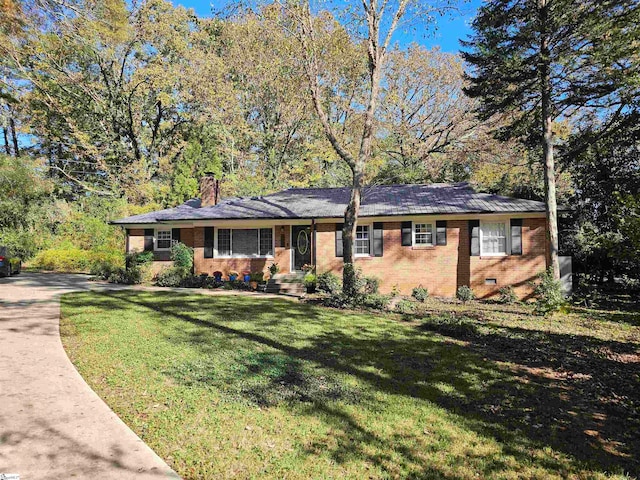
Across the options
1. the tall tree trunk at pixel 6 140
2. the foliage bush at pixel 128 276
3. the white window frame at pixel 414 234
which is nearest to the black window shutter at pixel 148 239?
the foliage bush at pixel 128 276

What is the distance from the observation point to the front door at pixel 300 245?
54.6 ft

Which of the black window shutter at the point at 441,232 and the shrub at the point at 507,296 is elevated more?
the black window shutter at the point at 441,232

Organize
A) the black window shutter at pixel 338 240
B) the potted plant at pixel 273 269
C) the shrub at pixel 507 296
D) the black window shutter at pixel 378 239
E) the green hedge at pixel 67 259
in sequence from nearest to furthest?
the shrub at pixel 507 296, the black window shutter at pixel 378 239, the black window shutter at pixel 338 240, the potted plant at pixel 273 269, the green hedge at pixel 67 259

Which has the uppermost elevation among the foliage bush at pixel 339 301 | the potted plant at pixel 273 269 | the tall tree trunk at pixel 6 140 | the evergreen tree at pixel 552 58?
the tall tree trunk at pixel 6 140

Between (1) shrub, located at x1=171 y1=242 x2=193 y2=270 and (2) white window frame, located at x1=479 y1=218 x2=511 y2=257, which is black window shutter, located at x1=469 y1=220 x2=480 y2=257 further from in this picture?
(1) shrub, located at x1=171 y1=242 x2=193 y2=270

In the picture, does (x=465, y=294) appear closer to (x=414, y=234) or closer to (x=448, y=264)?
(x=448, y=264)

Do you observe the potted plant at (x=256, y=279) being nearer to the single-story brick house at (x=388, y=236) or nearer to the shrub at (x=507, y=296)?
the single-story brick house at (x=388, y=236)

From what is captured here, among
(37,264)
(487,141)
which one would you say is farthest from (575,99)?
(37,264)

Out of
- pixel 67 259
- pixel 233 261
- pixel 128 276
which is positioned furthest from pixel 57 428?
pixel 67 259

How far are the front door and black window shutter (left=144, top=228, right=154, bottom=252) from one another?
286 inches

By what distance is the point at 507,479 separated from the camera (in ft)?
10.2

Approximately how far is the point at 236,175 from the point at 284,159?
468cm

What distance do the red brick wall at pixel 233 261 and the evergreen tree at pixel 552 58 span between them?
32.5 feet

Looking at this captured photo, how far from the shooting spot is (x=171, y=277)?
16.3 m
